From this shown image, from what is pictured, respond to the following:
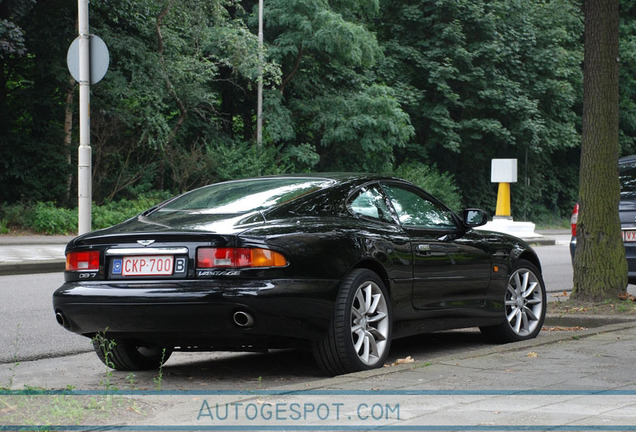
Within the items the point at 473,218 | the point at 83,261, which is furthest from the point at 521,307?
the point at 83,261

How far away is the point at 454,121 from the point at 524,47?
4.37m

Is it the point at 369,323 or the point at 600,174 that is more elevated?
the point at 600,174

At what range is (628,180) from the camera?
11.3 metres

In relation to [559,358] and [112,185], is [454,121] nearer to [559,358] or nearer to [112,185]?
[112,185]

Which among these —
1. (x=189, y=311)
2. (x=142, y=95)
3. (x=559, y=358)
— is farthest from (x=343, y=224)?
(x=142, y=95)

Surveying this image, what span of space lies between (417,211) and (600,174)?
3.08m

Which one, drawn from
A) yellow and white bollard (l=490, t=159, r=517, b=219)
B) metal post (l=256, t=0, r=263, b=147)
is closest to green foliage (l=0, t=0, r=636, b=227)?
metal post (l=256, t=0, r=263, b=147)

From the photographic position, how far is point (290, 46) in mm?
33094

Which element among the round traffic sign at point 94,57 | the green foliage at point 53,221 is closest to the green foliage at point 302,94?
the green foliage at point 53,221

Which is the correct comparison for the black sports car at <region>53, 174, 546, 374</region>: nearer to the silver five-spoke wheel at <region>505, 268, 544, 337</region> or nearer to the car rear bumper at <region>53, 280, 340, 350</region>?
the car rear bumper at <region>53, 280, 340, 350</region>

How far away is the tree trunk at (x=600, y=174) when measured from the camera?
9.68 m

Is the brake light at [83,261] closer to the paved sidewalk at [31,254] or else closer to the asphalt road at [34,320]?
the asphalt road at [34,320]

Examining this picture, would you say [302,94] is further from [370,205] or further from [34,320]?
[370,205]

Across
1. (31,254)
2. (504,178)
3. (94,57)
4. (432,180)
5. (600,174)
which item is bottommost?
(31,254)
